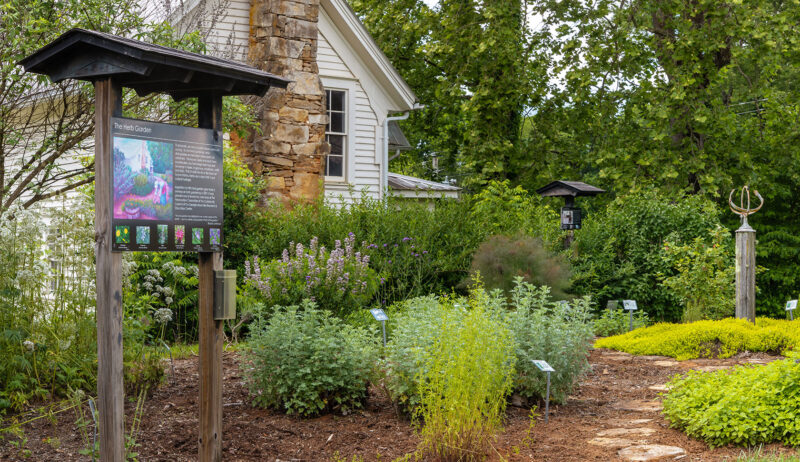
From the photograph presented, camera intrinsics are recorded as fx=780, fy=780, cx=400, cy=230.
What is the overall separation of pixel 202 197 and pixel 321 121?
7.84 meters

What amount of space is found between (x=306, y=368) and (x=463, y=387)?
4.48 feet

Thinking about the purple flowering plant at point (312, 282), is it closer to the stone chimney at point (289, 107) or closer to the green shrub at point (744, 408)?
the green shrub at point (744, 408)

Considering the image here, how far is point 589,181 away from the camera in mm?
23984

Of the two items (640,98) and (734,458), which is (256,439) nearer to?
(734,458)

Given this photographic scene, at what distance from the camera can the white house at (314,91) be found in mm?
11617

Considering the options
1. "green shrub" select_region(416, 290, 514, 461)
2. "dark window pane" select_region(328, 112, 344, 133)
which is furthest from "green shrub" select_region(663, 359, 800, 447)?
"dark window pane" select_region(328, 112, 344, 133)

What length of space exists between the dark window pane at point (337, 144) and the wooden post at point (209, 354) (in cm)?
1007

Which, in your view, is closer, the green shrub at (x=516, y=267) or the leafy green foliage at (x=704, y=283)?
the green shrub at (x=516, y=267)

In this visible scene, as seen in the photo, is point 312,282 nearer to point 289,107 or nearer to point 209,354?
point 209,354

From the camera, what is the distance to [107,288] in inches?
155

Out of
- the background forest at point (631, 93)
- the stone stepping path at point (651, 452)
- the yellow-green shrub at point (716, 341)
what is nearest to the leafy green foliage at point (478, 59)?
the background forest at point (631, 93)

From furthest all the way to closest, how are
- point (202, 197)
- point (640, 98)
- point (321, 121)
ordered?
point (640, 98) → point (321, 121) → point (202, 197)

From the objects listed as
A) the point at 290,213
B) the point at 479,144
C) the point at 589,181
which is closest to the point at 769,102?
the point at 479,144

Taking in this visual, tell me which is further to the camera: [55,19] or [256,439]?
[55,19]
